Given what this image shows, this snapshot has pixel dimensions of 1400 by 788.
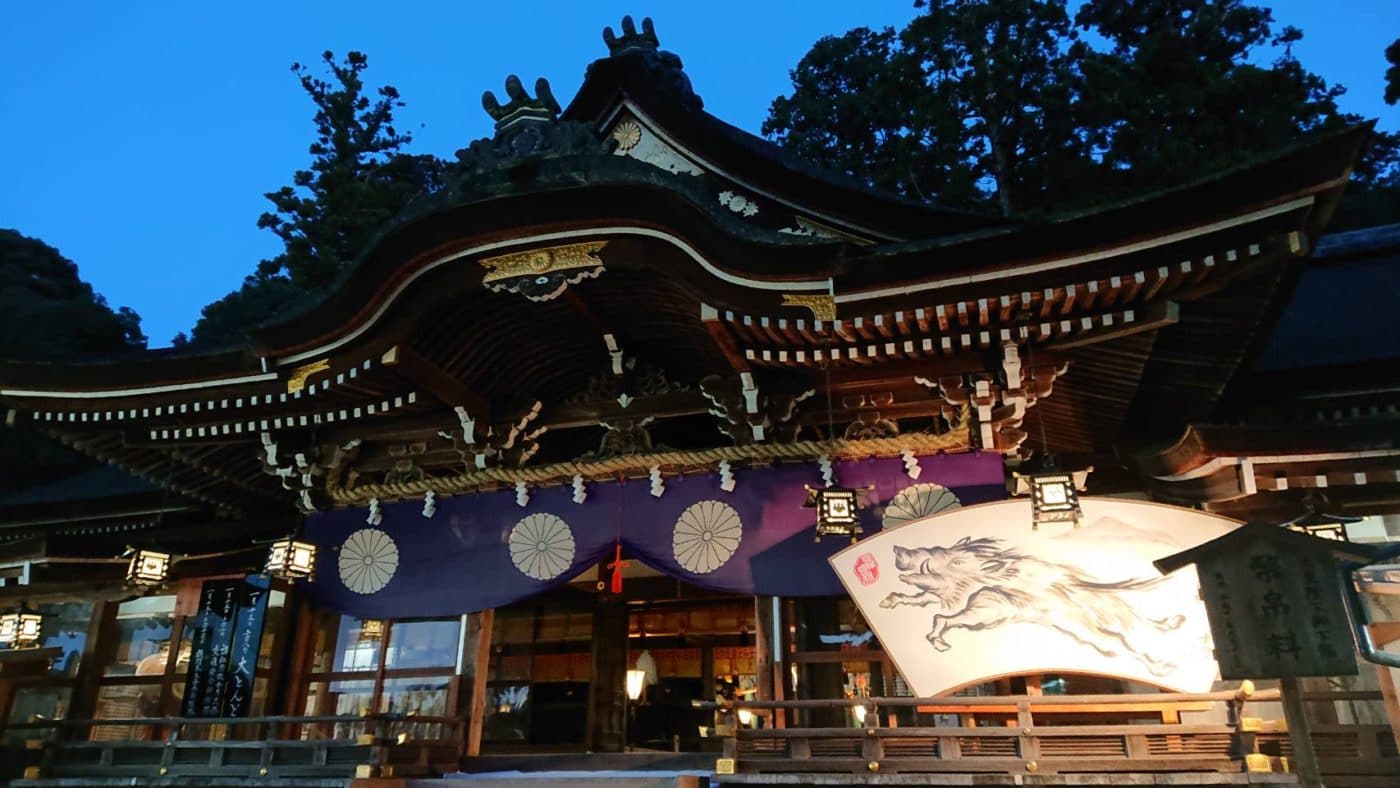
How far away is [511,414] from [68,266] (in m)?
28.1

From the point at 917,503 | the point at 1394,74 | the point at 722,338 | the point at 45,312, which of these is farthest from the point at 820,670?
the point at 45,312

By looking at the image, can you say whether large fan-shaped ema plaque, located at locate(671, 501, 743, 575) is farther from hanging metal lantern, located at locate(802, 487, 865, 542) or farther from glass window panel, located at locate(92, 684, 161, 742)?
glass window panel, located at locate(92, 684, 161, 742)

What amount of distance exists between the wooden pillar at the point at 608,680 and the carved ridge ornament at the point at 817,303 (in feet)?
17.2

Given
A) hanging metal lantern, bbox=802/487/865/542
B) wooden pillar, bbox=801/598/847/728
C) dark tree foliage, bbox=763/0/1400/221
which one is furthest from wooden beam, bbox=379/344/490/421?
dark tree foliage, bbox=763/0/1400/221

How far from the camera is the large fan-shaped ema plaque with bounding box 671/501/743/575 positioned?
739 cm

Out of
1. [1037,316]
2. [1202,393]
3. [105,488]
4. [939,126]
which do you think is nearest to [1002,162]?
[939,126]

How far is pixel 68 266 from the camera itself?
28469 mm

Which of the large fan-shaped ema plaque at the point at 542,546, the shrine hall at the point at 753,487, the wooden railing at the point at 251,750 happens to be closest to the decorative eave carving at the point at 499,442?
the shrine hall at the point at 753,487

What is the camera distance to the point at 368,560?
8.58m

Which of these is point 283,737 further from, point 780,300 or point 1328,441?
point 1328,441

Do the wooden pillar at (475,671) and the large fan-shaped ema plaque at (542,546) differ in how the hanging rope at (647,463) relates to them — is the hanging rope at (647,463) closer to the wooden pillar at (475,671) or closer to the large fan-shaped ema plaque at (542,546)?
the large fan-shaped ema plaque at (542,546)

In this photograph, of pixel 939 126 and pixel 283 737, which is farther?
pixel 939 126

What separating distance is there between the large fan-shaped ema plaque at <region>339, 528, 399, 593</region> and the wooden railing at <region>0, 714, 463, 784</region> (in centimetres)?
137

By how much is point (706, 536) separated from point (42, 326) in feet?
73.7
